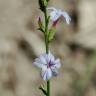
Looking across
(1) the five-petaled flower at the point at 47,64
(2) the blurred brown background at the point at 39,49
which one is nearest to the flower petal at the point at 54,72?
(1) the five-petaled flower at the point at 47,64

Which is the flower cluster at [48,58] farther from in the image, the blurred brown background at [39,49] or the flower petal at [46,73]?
the blurred brown background at [39,49]

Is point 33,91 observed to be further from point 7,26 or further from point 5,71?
point 7,26

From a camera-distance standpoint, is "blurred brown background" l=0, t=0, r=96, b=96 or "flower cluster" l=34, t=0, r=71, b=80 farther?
"blurred brown background" l=0, t=0, r=96, b=96

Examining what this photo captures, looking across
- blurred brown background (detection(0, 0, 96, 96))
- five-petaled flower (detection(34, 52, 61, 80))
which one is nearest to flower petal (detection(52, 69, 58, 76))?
five-petaled flower (detection(34, 52, 61, 80))

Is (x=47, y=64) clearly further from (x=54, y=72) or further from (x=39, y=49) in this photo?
(x=39, y=49)

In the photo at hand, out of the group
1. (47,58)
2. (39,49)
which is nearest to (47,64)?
(47,58)

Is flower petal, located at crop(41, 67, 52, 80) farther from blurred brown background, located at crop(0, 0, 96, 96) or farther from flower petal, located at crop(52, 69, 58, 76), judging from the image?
blurred brown background, located at crop(0, 0, 96, 96)

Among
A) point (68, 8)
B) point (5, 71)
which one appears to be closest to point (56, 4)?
point (68, 8)
